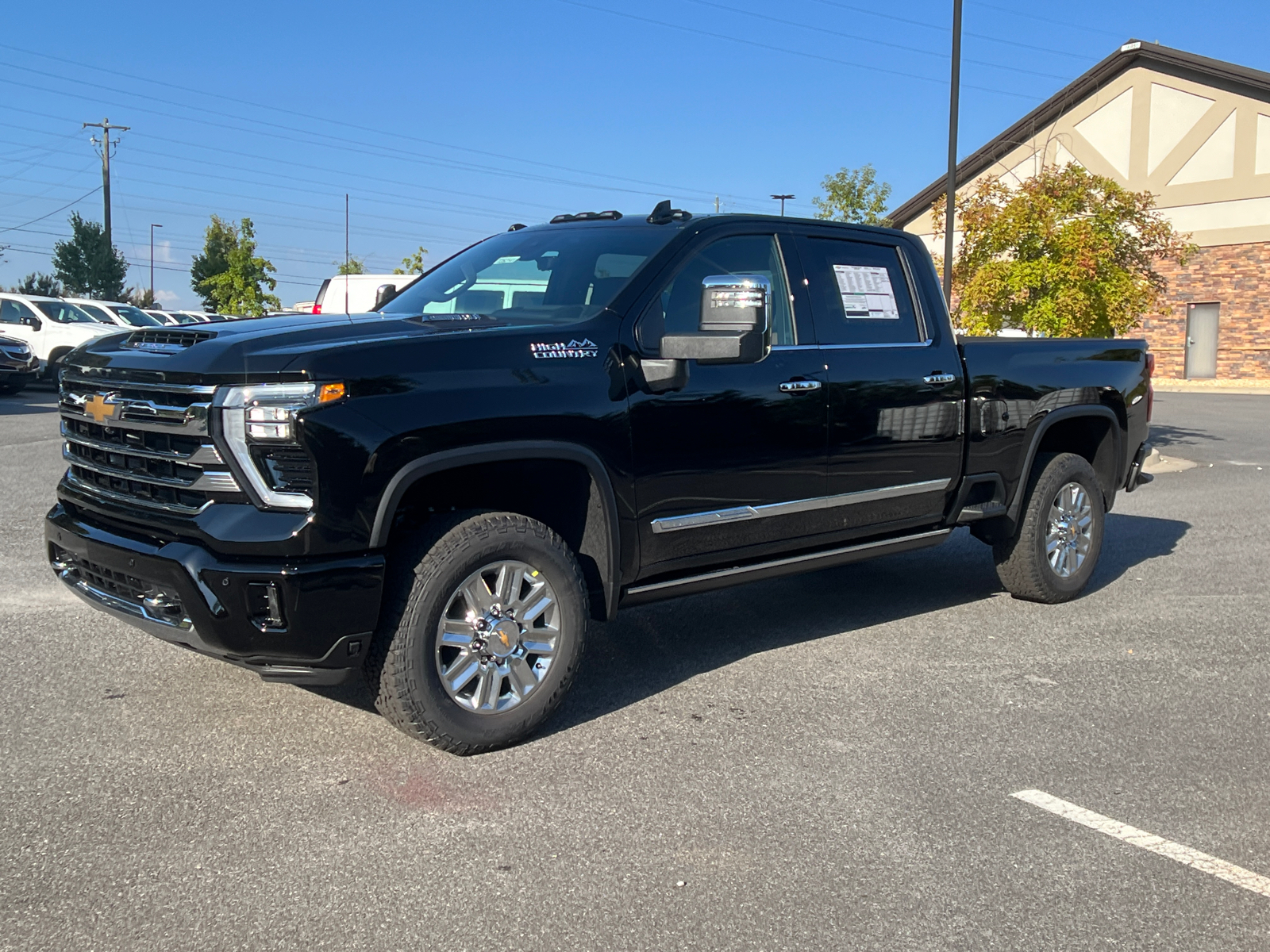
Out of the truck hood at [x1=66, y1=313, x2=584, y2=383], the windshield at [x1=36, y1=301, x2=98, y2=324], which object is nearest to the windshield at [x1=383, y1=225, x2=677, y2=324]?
the truck hood at [x1=66, y1=313, x2=584, y2=383]

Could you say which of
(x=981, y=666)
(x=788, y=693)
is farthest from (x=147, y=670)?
(x=981, y=666)

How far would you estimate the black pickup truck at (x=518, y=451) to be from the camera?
12.5 ft

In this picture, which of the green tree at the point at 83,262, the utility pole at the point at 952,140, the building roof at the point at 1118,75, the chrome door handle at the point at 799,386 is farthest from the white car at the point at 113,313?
the green tree at the point at 83,262

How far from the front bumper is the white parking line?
2309 millimetres

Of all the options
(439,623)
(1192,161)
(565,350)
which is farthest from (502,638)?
(1192,161)

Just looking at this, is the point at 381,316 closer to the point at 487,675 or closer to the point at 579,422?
the point at 579,422

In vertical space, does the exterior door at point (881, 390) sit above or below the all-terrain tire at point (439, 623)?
above

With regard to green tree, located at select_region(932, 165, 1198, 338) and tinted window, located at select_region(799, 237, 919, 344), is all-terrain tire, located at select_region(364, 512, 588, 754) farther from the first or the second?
green tree, located at select_region(932, 165, 1198, 338)

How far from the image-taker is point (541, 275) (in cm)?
525

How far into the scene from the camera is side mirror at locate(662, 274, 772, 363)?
4445mm

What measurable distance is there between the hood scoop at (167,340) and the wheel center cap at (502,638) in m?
1.43

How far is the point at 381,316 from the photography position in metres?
4.95

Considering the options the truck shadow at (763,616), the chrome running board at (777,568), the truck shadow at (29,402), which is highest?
the truck shadow at (29,402)

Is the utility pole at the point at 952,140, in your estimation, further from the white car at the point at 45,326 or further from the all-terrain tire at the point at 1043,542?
the white car at the point at 45,326
